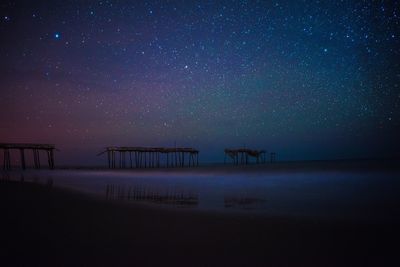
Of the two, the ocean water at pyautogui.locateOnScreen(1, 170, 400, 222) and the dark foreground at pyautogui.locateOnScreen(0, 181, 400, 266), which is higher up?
the dark foreground at pyautogui.locateOnScreen(0, 181, 400, 266)

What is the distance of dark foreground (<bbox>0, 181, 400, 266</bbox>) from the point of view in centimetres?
379

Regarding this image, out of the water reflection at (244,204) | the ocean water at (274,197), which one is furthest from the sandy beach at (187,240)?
the water reflection at (244,204)

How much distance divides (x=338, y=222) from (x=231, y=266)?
414cm

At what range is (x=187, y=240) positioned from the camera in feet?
15.5

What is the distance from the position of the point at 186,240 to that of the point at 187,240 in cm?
2

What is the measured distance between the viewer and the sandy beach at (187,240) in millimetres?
3789

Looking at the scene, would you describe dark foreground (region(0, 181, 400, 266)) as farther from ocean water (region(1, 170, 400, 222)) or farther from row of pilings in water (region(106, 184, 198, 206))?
row of pilings in water (region(106, 184, 198, 206))

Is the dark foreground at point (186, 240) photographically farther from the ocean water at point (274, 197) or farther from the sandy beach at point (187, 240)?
the ocean water at point (274, 197)

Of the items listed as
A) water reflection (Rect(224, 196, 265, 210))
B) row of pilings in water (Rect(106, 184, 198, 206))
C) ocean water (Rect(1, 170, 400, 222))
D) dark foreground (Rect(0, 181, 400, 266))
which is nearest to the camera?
dark foreground (Rect(0, 181, 400, 266))

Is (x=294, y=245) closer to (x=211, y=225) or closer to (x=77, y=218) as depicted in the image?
(x=211, y=225)

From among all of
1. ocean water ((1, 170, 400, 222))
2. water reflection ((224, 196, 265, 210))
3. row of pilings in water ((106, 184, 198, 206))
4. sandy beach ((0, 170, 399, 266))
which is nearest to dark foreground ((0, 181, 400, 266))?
sandy beach ((0, 170, 399, 266))

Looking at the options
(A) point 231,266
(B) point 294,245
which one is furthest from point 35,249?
(B) point 294,245

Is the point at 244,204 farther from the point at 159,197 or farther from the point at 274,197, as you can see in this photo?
the point at 159,197

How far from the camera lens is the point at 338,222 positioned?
657 cm
